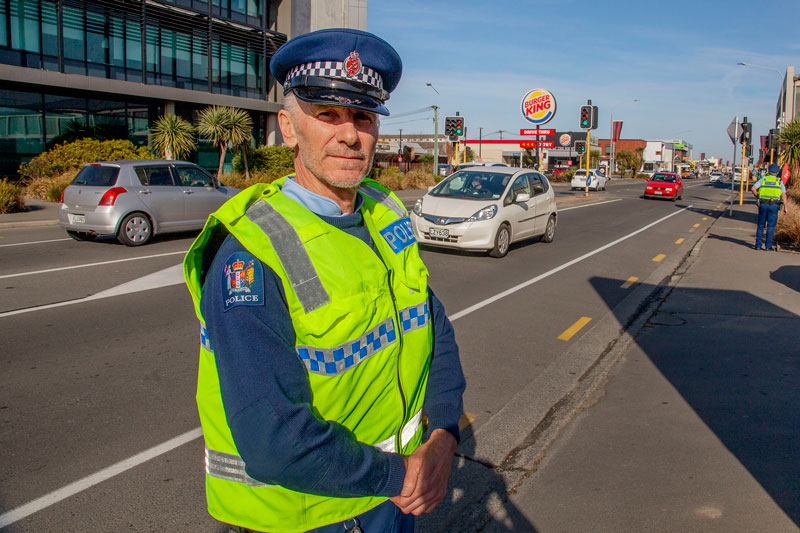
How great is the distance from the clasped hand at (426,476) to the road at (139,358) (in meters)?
1.93

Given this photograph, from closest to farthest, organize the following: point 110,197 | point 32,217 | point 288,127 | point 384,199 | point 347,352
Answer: point 347,352 → point 288,127 → point 384,199 → point 110,197 → point 32,217

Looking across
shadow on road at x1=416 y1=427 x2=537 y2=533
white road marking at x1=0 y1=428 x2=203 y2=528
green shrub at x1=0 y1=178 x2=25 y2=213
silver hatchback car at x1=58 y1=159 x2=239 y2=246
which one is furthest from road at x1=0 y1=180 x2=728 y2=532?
green shrub at x1=0 y1=178 x2=25 y2=213

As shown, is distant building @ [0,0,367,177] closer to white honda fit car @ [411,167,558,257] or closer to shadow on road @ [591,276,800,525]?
white honda fit car @ [411,167,558,257]

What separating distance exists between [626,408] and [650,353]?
168 centimetres

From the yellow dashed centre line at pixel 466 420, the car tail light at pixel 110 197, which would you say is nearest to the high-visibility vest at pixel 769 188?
the yellow dashed centre line at pixel 466 420

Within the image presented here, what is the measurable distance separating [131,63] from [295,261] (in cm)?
2946

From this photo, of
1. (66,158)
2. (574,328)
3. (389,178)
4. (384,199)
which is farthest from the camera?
(389,178)

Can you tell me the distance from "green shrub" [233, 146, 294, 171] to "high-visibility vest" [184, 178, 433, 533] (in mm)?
27956

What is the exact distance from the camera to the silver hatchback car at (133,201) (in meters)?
11.7

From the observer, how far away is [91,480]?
11.8ft

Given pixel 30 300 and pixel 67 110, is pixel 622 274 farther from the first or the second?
pixel 67 110

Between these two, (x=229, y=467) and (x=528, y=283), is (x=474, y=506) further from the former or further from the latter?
(x=528, y=283)

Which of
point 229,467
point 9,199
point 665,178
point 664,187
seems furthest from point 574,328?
point 665,178

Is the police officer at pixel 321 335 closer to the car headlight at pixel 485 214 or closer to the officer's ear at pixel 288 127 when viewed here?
the officer's ear at pixel 288 127
